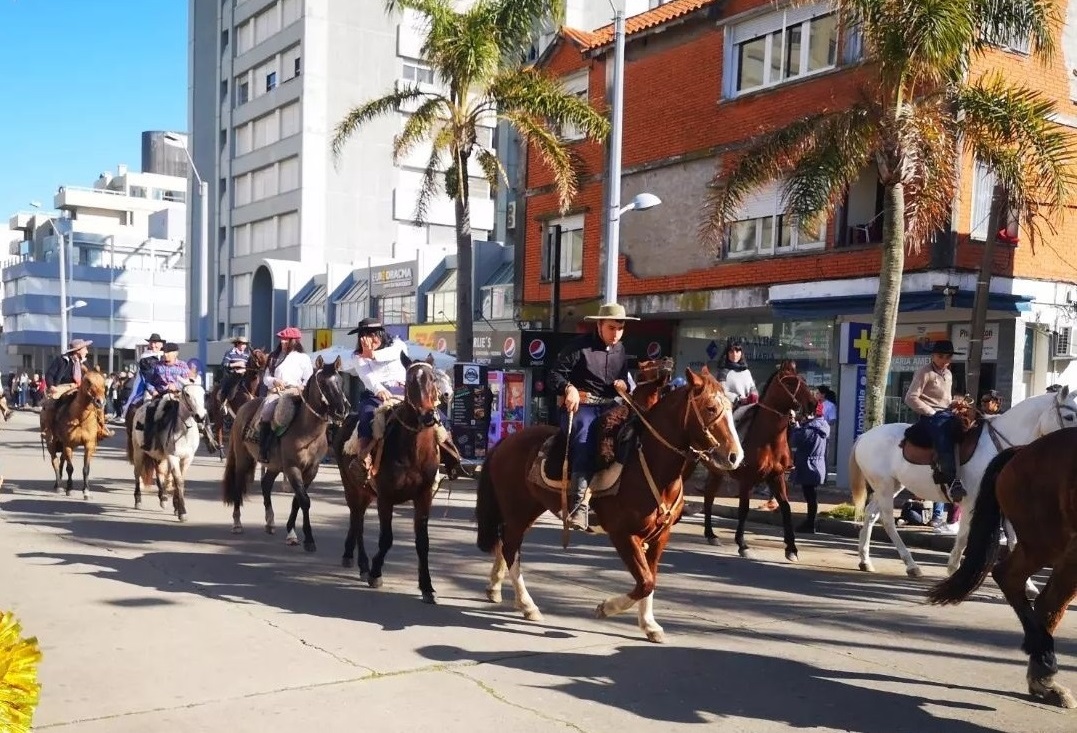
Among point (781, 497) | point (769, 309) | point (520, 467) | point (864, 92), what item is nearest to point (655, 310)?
point (769, 309)

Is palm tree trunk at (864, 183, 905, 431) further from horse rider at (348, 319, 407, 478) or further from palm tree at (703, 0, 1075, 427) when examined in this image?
horse rider at (348, 319, 407, 478)

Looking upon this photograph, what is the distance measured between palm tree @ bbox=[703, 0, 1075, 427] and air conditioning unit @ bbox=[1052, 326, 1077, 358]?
13.5 ft

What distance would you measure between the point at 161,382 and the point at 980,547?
35.3 ft

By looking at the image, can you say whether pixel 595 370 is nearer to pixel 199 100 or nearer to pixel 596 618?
pixel 596 618

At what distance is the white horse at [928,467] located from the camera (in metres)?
8.82

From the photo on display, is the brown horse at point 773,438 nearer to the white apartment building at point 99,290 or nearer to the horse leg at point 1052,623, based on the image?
the horse leg at point 1052,623

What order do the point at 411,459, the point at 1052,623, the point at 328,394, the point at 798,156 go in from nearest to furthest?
the point at 1052,623 < the point at 411,459 < the point at 328,394 < the point at 798,156

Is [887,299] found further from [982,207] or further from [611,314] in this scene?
[611,314]

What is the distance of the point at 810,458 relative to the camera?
13242mm

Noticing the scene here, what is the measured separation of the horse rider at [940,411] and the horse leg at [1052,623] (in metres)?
3.52

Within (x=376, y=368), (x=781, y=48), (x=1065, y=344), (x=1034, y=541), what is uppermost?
(x=781, y=48)

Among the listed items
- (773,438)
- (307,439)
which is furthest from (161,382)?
(773,438)

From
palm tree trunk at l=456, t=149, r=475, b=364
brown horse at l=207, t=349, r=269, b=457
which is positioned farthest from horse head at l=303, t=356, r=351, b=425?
palm tree trunk at l=456, t=149, r=475, b=364

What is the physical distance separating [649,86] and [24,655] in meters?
21.7
